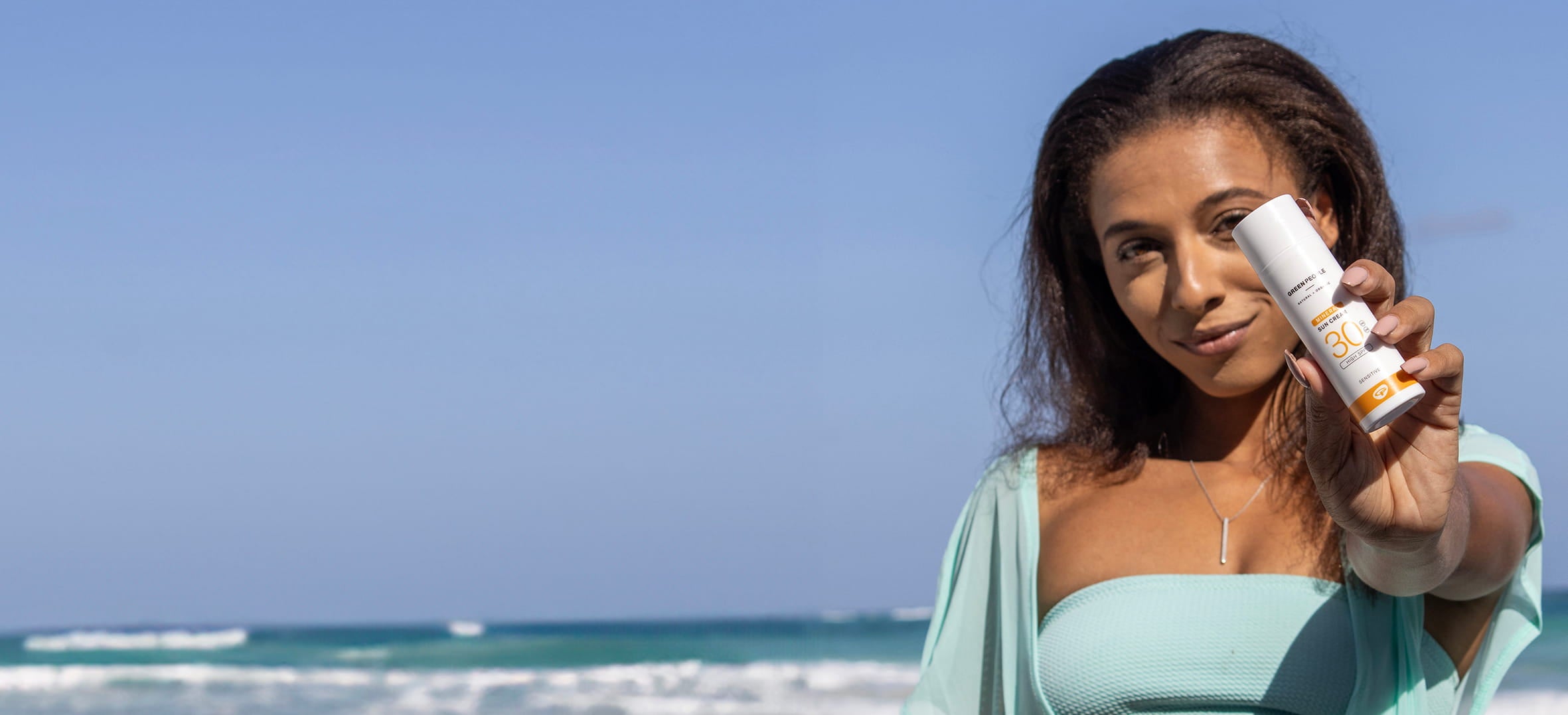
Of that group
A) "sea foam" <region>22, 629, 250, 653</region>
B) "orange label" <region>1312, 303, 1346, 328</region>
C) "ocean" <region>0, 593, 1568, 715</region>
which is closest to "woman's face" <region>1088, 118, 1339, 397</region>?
"orange label" <region>1312, 303, 1346, 328</region>

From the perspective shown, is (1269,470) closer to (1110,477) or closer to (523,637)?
(1110,477)

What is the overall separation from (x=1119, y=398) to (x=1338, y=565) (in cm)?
60

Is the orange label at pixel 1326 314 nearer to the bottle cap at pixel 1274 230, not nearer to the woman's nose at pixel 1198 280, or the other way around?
the bottle cap at pixel 1274 230

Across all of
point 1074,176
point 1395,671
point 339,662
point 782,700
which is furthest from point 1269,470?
point 339,662

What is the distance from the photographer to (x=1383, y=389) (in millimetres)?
1517

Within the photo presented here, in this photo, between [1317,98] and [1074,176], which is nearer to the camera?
[1317,98]

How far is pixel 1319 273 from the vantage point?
1.62m

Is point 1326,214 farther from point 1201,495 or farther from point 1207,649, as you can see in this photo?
point 1207,649

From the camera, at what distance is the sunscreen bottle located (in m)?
1.52

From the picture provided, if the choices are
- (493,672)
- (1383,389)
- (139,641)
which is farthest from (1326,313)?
(139,641)

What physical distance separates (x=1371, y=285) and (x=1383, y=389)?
0.40ft

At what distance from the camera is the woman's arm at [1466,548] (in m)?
1.71

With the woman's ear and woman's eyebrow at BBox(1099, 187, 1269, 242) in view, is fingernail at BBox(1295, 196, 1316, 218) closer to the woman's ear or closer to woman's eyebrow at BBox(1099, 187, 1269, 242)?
woman's eyebrow at BBox(1099, 187, 1269, 242)

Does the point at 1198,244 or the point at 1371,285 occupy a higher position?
the point at 1198,244
